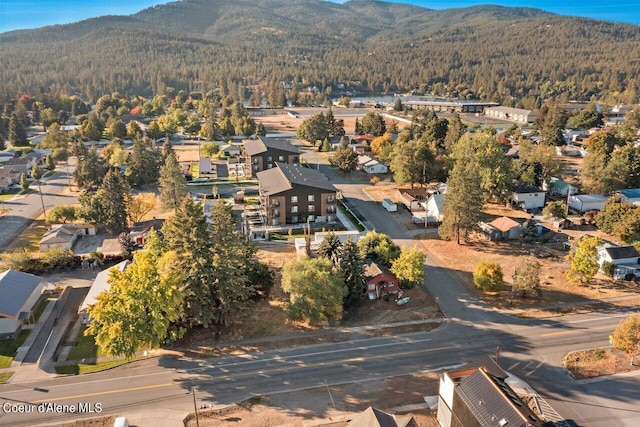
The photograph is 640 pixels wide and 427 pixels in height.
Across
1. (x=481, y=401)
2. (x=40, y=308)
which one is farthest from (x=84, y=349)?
(x=481, y=401)

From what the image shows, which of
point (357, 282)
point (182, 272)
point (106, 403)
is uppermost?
point (182, 272)

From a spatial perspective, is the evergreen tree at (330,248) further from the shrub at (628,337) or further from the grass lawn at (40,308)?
the grass lawn at (40,308)

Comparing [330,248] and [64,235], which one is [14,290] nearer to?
[64,235]

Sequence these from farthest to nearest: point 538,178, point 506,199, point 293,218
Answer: point 538,178 → point 506,199 → point 293,218

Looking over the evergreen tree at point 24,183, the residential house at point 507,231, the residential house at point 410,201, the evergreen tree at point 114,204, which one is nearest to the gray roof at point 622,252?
the residential house at point 507,231

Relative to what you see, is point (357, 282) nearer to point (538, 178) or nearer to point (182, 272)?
point (182, 272)

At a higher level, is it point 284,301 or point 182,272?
point 182,272

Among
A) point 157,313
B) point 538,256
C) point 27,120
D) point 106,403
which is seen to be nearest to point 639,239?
point 538,256
